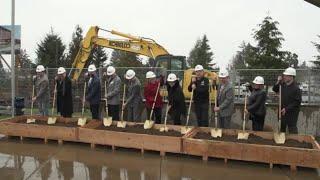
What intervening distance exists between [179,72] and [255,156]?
7.12 m

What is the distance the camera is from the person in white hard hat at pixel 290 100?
9672 millimetres

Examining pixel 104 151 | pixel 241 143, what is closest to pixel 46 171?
pixel 104 151

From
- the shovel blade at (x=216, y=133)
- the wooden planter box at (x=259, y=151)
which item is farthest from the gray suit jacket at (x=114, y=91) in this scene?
the shovel blade at (x=216, y=133)

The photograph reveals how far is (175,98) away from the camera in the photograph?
37.4ft

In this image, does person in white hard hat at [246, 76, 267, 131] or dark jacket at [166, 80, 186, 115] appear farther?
dark jacket at [166, 80, 186, 115]

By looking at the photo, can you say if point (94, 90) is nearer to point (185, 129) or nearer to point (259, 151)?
point (185, 129)

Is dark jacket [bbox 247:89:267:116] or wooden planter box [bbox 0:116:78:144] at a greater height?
dark jacket [bbox 247:89:267:116]

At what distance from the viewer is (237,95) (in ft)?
46.3

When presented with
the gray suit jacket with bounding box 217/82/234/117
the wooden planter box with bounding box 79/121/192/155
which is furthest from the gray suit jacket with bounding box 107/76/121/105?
the gray suit jacket with bounding box 217/82/234/117

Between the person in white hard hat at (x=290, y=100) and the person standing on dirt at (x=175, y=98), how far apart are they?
7.97 ft

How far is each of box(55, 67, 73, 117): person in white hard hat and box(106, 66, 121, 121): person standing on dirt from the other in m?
1.18

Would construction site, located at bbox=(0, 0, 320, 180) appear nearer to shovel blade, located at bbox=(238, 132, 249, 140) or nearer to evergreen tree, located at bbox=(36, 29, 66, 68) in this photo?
shovel blade, located at bbox=(238, 132, 249, 140)

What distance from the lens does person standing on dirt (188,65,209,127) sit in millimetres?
11047

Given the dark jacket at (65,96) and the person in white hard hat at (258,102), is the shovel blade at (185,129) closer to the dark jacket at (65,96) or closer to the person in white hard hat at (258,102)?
the person in white hard hat at (258,102)
